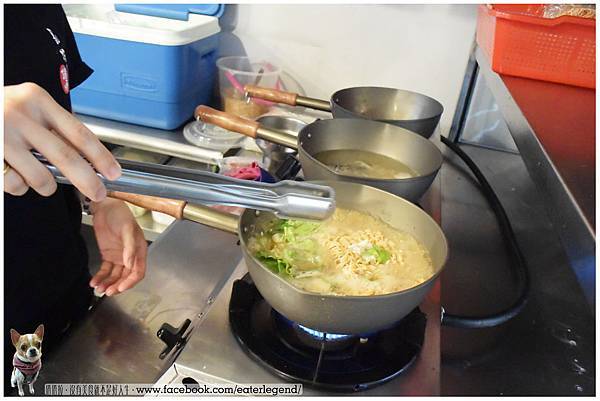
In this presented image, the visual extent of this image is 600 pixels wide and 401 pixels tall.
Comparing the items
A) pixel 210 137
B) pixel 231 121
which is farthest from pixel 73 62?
pixel 210 137

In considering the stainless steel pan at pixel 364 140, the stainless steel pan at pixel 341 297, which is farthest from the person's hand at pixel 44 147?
the stainless steel pan at pixel 364 140

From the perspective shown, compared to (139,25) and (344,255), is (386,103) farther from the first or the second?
(139,25)

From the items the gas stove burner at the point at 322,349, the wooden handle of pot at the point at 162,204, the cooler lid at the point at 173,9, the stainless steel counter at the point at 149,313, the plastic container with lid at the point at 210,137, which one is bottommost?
the stainless steel counter at the point at 149,313

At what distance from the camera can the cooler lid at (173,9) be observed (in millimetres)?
1697

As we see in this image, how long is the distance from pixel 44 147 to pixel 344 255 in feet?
1.42

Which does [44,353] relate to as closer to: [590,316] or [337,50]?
[590,316]

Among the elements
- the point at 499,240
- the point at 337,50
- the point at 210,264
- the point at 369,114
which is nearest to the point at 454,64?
the point at 337,50

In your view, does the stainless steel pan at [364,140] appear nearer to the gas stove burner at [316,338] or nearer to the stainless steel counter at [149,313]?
the stainless steel counter at [149,313]

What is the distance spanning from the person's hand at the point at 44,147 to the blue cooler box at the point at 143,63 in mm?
1030

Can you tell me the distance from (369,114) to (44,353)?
963 millimetres

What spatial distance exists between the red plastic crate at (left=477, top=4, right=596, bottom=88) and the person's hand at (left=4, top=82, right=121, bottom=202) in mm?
902

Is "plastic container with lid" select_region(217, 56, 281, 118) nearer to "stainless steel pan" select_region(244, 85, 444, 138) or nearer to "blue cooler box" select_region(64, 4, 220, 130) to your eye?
"blue cooler box" select_region(64, 4, 220, 130)

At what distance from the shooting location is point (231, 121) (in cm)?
119

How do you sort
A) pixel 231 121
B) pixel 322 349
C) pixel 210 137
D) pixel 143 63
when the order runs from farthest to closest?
pixel 210 137
pixel 143 63
pixel 231 121
pixel 322 349
